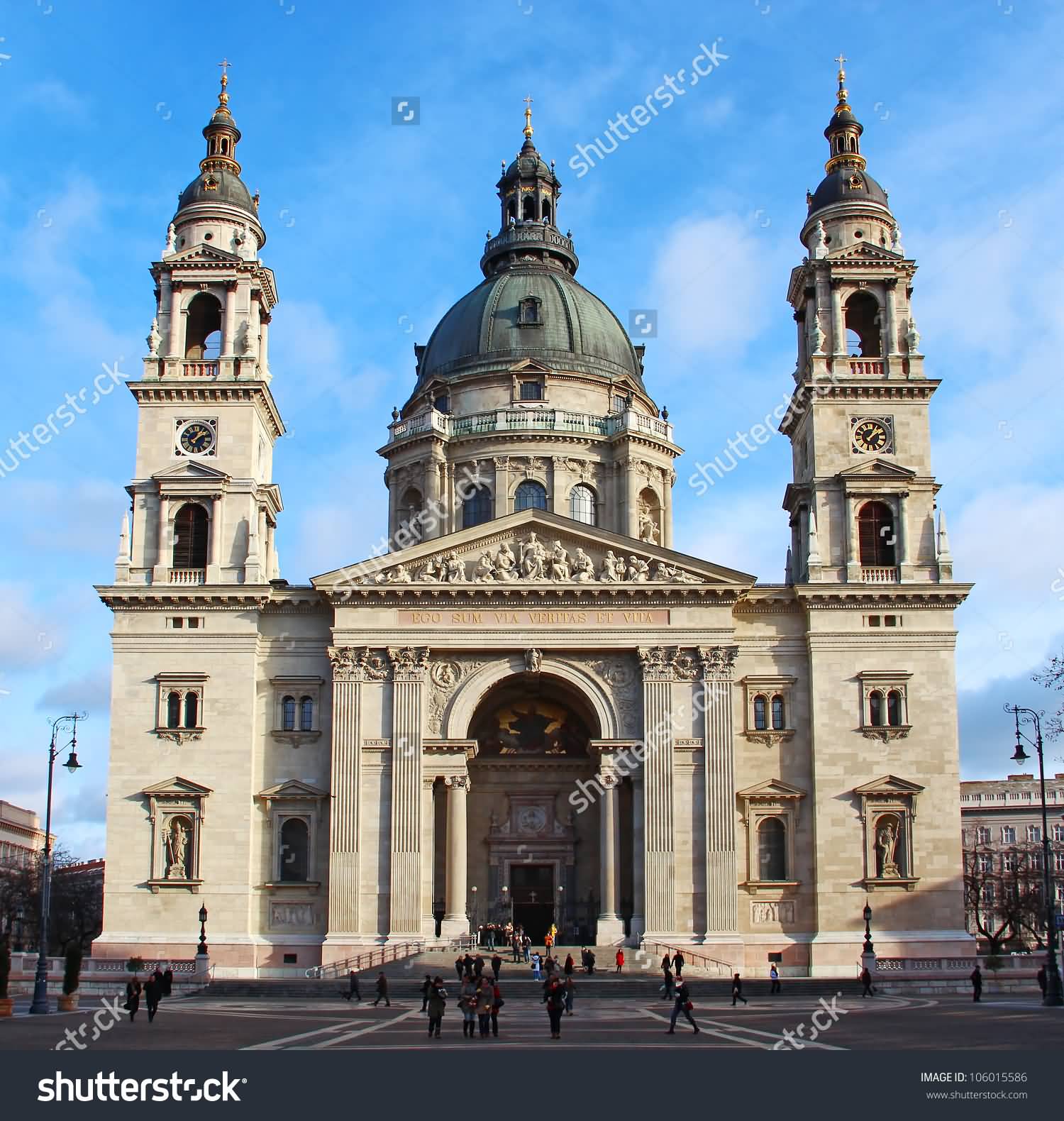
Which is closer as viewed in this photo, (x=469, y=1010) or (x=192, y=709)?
(x=469, y=1010)

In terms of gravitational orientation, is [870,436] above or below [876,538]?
above

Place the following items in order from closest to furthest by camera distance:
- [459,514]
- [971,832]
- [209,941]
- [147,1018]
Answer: [147,1018] < [209,941] < [459,514] < [971,832]

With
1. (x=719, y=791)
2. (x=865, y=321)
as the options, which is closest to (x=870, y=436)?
(x=865, y=321)

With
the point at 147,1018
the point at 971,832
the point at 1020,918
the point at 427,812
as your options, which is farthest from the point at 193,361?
the point at 971,832

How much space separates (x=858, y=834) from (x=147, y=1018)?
2907cm

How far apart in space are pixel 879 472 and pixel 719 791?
14299 millimetres

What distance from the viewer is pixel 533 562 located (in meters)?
58.7

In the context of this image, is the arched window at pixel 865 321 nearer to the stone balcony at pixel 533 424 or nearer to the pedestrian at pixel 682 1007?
the stone balcony at pixel 533 424

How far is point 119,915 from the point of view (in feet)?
184

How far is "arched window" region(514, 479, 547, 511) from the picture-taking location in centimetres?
7169

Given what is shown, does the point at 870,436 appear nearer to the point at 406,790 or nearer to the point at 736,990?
the point at 406,790

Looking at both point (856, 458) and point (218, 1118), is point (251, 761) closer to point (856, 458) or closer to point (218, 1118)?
point (856, 458)

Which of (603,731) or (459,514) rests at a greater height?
(459,514)

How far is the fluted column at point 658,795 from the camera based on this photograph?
55719 mm
